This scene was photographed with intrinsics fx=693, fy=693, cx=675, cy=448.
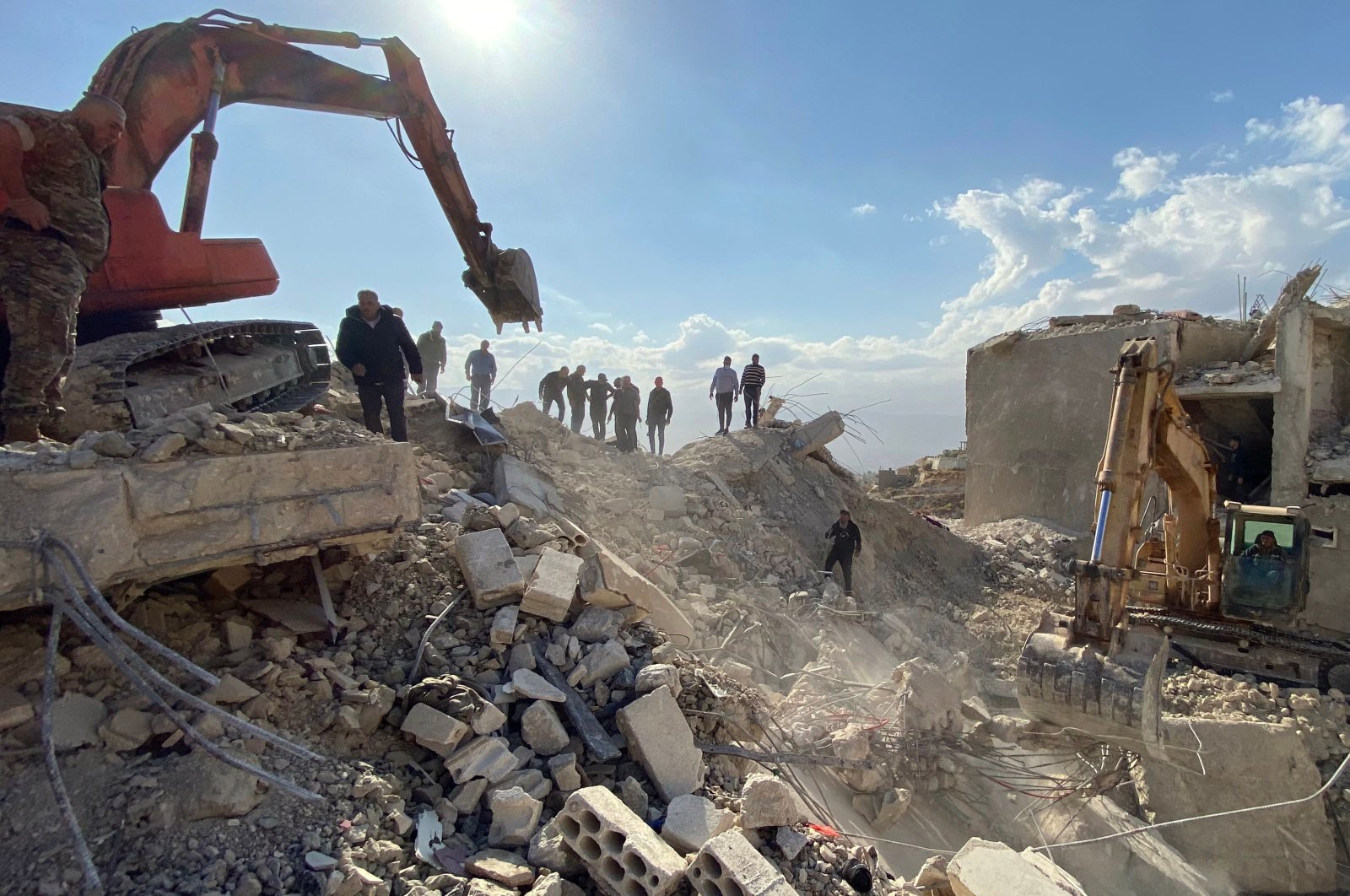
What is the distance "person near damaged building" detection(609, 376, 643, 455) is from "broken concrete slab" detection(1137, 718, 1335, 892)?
8.44 meters

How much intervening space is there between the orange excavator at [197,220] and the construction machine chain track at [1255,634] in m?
6.54

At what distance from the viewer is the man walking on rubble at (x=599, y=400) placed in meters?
12.1

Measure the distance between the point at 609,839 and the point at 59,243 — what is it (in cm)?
423

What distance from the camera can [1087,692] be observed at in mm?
4047

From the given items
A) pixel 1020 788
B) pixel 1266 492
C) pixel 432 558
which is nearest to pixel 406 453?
pixel 432 558

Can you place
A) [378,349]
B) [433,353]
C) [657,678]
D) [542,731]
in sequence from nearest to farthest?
1. [542,731]
2. [657,678]
3. [378,349]
4. [433,353]

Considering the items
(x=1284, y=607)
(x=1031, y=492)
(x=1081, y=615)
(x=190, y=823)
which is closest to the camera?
(x=190, y=823)

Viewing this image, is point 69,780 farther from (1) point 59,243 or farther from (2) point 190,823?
(1) point 59,243

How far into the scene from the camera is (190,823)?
236 cm

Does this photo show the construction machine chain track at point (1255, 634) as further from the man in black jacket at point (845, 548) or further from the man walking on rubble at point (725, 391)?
the man walking on rubble at point (725, 391)

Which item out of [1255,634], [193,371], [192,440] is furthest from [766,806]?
[193,371]

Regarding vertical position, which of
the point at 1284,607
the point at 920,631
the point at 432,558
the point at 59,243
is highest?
the point at 59,243

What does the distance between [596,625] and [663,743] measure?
848 millimetres

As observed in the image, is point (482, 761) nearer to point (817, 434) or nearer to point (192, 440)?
point (192, 440)
